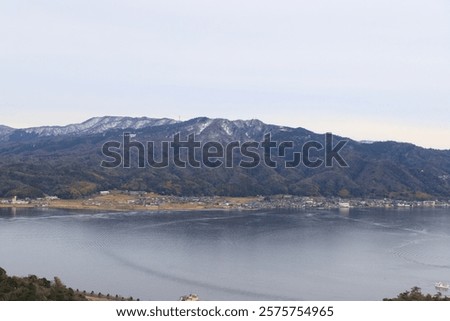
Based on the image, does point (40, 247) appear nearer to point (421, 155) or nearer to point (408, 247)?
point (408, 247)

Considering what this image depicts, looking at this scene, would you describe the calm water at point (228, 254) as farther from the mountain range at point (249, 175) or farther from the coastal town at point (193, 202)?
the mountain range at point (249, 175)

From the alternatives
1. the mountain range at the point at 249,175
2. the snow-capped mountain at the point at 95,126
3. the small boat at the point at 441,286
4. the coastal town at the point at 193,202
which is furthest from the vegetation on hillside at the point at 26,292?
the snow-capped mountain at the point at 95,126

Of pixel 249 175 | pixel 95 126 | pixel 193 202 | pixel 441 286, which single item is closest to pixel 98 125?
pixel 95 126

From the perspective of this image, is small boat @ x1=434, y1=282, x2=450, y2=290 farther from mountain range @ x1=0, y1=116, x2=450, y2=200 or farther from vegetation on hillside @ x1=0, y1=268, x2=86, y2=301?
mountain range @ x1=0, y1=116, x2=450, y2=200

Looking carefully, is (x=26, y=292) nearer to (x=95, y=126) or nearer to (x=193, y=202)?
(x=193, y=202)

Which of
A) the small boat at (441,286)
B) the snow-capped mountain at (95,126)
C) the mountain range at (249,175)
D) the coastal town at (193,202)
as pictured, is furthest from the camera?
the snow-capped mountain at (95,126)

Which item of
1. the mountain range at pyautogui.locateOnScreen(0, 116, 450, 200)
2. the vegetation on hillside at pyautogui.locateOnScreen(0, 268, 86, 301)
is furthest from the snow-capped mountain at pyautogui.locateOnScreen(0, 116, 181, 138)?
the vegetation on hillside at pyautogui.locateOnScreen(0, 268, 86, 301)
